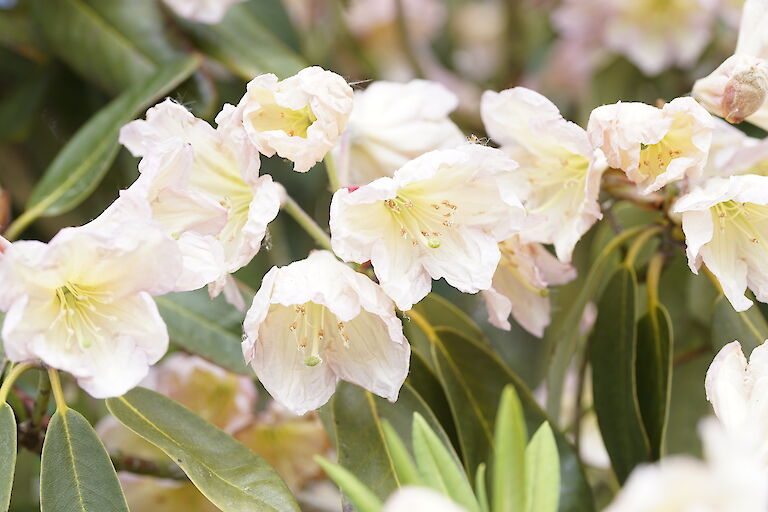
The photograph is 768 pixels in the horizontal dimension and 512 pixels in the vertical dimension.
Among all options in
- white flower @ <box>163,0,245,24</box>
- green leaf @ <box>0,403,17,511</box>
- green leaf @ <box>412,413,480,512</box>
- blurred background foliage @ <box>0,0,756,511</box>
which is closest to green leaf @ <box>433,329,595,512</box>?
blurred background foliage @ <box>0,0,756,511</box>

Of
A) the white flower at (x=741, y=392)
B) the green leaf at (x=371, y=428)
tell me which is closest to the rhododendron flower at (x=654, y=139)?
the white flower at (x=741, y=392)

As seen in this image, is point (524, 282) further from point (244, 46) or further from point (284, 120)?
point (244, 46)

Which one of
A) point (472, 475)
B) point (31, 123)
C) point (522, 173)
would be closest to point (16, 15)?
point (31, 123)

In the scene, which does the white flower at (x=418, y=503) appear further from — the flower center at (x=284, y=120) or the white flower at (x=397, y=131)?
the white flower at (x=397, y=131)

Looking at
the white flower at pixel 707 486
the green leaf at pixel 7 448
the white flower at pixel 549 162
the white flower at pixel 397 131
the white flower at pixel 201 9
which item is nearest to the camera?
the white flower at pixel 707 486

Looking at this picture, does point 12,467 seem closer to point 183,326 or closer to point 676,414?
point 183,326
